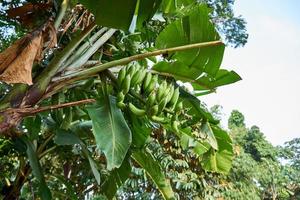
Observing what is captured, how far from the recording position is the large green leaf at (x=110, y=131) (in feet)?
4.81

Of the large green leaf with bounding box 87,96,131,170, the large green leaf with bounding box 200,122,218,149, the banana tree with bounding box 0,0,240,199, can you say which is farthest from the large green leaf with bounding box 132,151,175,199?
the large green leaf with bounding box 87,96,131,170

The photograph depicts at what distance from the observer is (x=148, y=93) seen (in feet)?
5.26

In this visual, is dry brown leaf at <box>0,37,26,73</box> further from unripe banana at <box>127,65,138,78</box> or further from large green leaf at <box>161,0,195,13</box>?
large green leaf at <box>161,0,195,13</box>

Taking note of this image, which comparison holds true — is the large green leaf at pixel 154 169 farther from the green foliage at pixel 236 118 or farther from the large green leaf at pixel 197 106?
the green foliage at pixel 236 118

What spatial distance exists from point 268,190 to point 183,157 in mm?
6142

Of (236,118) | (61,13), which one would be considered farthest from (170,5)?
(236,118)

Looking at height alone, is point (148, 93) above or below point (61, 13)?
below

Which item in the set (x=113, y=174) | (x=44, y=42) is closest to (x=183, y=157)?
(x=113, y=174)

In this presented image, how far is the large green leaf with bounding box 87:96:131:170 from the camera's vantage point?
147 centimetres

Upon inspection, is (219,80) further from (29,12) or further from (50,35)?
(29,12)

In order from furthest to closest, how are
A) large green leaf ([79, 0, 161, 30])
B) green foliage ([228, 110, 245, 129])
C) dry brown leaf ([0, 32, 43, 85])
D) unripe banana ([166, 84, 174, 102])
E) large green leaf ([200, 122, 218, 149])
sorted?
green foliage ([228, 110, 245, 129]) < large green leaf ([200, 122, 218, 149]) < unripe banana ([166, 84, 174, 102]) < large green leaf ([79, 0, 161, 30]) < dry brown leaf ([0, 32, 43, 85])

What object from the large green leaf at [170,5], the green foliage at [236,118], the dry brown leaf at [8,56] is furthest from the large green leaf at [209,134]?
the green foliage at [236,118]

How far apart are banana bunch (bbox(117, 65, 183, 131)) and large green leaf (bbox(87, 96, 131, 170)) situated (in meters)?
0.07

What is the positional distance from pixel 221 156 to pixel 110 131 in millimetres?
872
